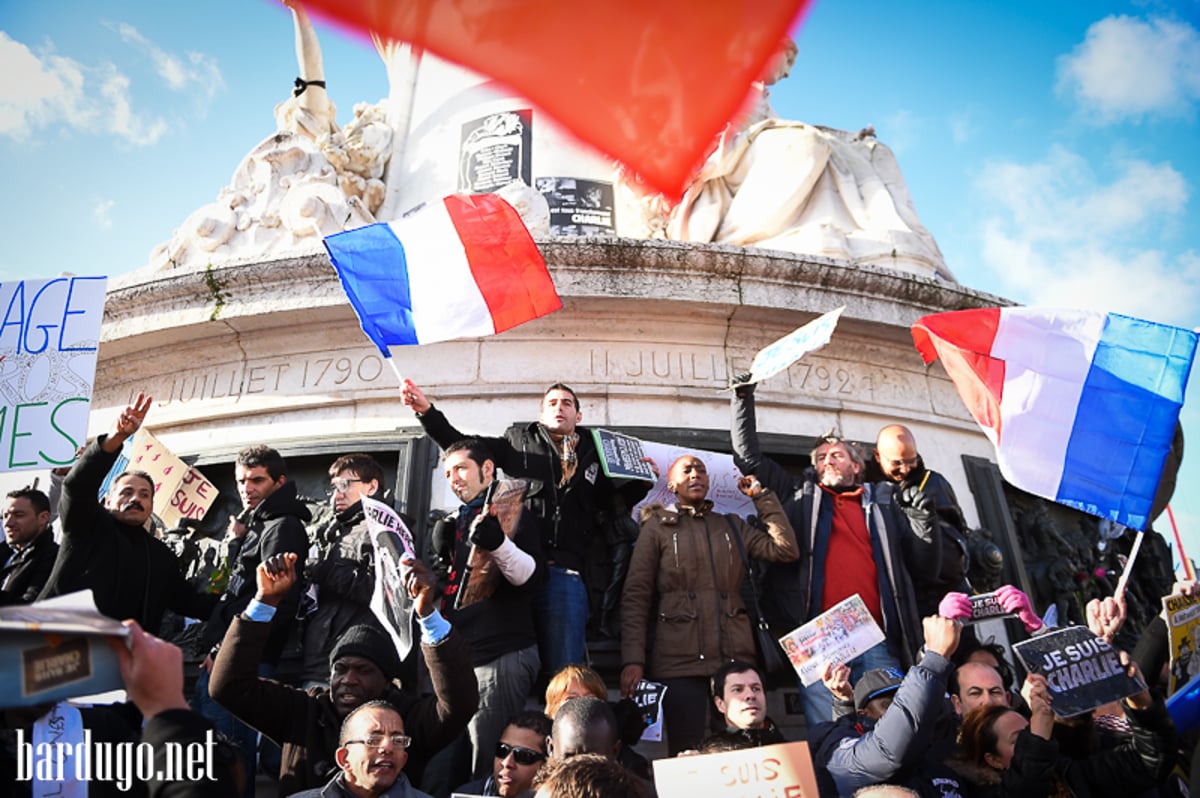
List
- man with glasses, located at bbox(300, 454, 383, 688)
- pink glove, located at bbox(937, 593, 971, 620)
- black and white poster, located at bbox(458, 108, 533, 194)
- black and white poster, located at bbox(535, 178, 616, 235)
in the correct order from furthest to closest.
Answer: black and white poster, located at bbox(458, 108, 533, 194) < black and white poster, located at bbox(535, 178, 616, 235) < man with glasses, located at bbox(300, 454, 383, 688) < pink glove, located at bbox(937, 593, 971, 620)

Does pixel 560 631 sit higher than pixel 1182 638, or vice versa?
pixel 560 631

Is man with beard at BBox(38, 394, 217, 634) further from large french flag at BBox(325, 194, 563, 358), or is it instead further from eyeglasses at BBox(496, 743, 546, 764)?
eyeglasses at BBox(496, 743, 546, 764)

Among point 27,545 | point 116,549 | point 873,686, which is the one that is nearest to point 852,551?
point 873,686

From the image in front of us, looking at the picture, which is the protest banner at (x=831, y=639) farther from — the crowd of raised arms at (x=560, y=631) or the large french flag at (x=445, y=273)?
the large french flag at (x=445, y=273)

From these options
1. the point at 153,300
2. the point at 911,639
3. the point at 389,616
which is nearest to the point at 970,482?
the point at 911,639

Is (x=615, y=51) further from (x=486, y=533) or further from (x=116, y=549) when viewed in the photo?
(x=116, y=549)

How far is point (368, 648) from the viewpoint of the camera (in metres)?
3.92

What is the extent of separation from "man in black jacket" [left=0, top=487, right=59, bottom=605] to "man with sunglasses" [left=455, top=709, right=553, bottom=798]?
264 cm

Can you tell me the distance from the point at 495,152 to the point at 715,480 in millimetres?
5814

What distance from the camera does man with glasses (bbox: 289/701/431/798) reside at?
3.22 metres

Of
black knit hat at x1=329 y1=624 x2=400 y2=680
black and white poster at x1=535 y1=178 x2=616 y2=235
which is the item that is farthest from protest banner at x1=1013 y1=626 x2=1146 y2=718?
black and white poster at x1=535 y1=178 x2=616 y2=235

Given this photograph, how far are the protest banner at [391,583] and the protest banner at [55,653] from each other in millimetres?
1917

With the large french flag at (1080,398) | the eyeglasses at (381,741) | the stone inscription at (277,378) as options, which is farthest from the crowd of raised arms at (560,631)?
the stone inscription at (277,378)

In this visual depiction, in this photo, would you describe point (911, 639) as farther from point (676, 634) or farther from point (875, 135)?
point (875, 135)
